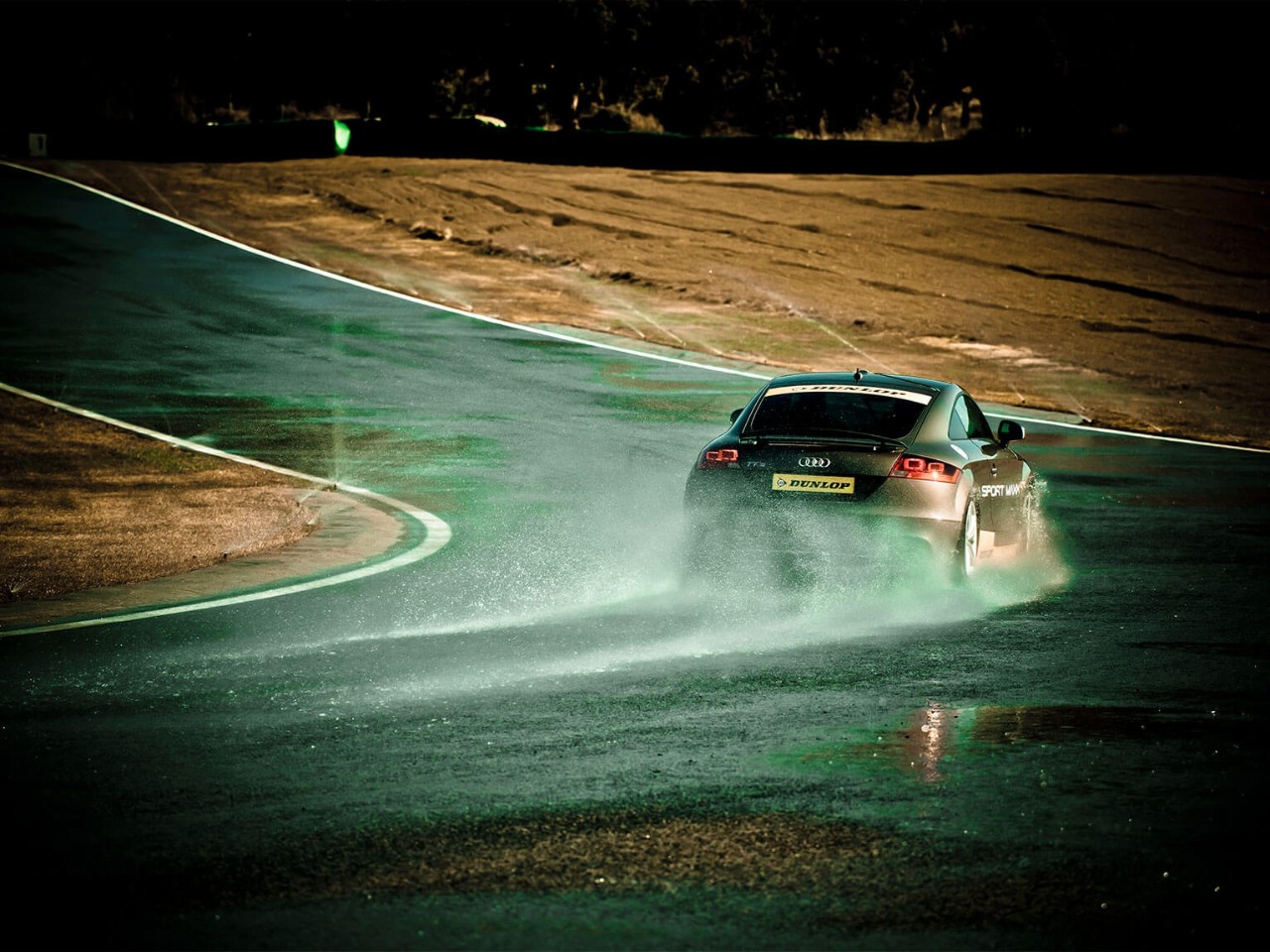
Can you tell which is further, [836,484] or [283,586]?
[283,586]

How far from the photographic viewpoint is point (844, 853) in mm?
5293

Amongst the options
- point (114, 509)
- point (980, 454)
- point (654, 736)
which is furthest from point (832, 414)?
point (114, 509)

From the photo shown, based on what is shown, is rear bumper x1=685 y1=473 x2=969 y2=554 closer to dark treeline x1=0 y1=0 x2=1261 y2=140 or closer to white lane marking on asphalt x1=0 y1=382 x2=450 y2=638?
white lane marking on asphalt x1=0 y1=382 x2=450 y2=638

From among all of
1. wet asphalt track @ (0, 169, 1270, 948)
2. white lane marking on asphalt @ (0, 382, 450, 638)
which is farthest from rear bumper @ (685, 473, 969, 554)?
white lane marking on asphalt @ (0, 382, 450, 638)

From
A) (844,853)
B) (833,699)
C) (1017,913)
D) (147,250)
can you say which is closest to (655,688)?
(833,699)

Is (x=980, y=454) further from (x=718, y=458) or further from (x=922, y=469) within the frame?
(x=718, y=458)

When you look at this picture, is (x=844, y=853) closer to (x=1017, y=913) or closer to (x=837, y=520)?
(x=1017, y=913)

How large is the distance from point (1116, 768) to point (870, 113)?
3434 inches

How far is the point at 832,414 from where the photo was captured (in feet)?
38.5

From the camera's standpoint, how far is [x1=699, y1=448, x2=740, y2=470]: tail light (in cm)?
1064

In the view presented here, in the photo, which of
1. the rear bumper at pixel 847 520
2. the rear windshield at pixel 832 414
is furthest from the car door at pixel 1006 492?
the rear bumper at pixel 847 520

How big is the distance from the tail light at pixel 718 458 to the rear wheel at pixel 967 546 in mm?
1583

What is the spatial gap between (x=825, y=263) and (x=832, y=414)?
23996 mm

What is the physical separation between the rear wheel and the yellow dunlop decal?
2.86 ft
